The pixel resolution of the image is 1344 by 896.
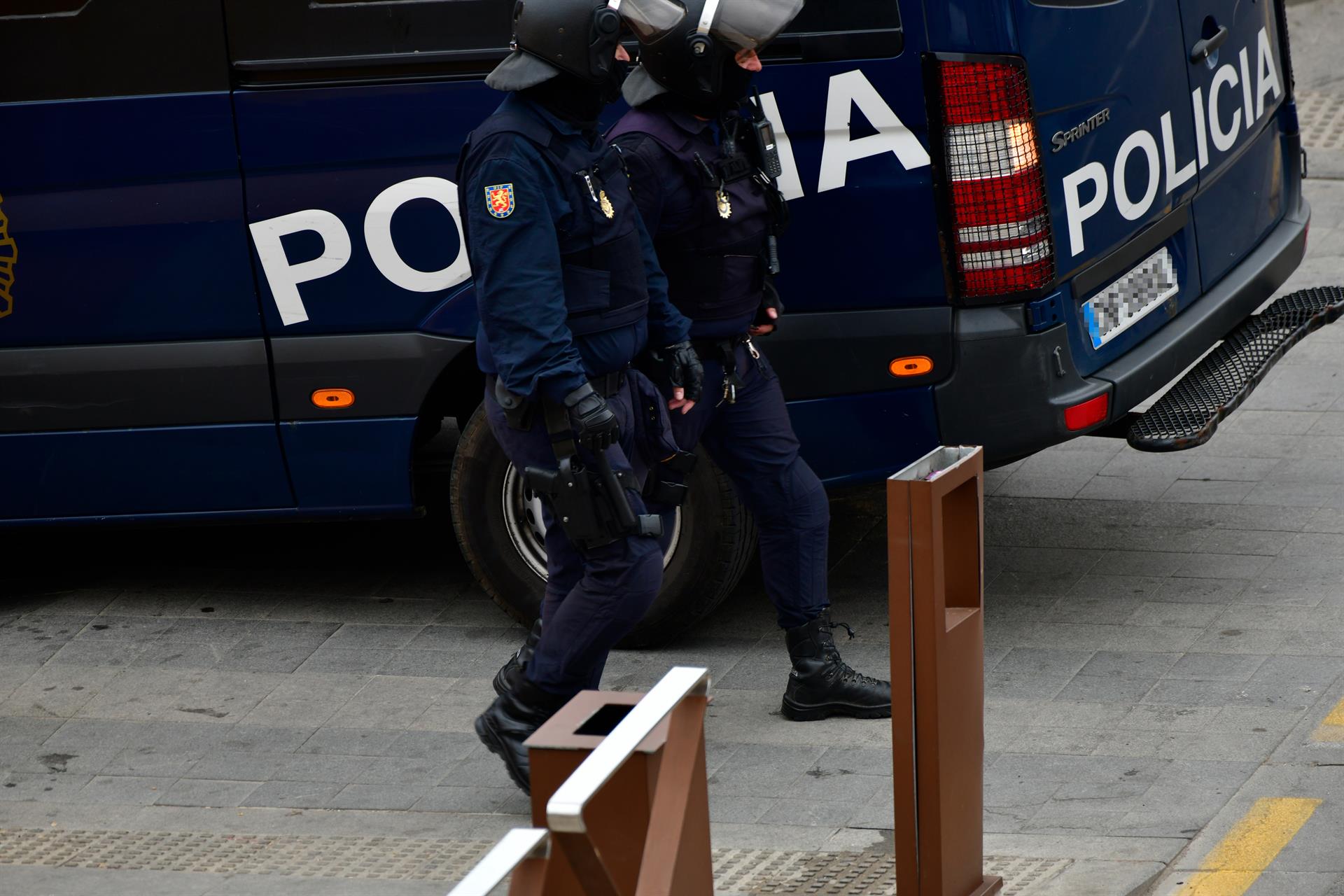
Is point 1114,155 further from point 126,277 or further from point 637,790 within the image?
point 637,790

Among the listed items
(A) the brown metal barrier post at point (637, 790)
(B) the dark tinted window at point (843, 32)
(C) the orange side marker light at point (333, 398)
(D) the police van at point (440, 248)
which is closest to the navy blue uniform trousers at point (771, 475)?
(D) the police van at point (440, 248)

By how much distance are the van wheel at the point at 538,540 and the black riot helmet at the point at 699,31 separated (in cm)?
121

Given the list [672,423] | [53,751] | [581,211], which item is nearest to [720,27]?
[581,211]

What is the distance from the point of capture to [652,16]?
4680mm

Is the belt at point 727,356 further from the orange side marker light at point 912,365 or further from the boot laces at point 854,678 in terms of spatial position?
the boot laces at point 854,678

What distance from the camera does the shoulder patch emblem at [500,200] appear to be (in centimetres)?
434

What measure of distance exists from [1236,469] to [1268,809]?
2597mm

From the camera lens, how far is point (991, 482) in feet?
23.0

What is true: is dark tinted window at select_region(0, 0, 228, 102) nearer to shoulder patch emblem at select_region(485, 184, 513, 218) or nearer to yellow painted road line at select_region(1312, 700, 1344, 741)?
shoulder patch emblem at select_region(485, 184, 513, 218)

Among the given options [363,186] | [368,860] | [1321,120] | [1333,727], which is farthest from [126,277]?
[1321,120]

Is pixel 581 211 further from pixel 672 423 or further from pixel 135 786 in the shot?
pixel 135 786

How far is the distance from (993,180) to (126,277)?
7.90ft

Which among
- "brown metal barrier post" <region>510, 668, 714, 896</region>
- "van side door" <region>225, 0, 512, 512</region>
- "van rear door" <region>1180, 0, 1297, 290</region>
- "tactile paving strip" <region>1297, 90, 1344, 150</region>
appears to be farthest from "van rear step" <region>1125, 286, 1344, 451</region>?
"tactile paving strip" <region>1297, 90, 1344, 150</region>

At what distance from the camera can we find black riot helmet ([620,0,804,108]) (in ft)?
15.4
